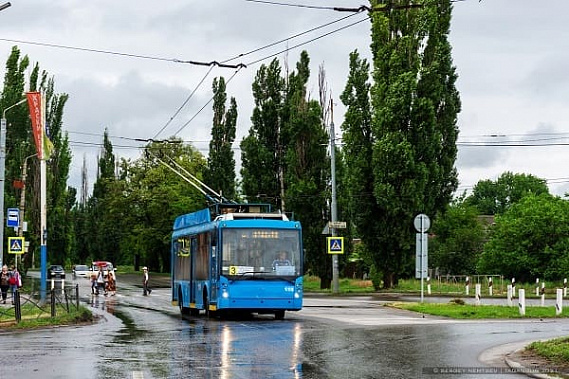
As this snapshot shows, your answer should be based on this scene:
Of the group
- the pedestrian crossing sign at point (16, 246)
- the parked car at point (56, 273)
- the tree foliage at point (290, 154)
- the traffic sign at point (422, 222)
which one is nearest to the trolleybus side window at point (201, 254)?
the traffic sign at point (422, 222)

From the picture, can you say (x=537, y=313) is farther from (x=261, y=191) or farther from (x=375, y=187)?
(x=261, y=191)

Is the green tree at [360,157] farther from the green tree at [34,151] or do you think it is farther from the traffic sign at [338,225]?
the green tree at [34,151]

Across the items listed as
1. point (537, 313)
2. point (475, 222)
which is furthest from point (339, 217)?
point (475, 222)

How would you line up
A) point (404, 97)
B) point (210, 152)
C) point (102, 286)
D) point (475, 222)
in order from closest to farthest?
point (404, 97)
point (102, 286)
point (210, 152)
point (475, 222)

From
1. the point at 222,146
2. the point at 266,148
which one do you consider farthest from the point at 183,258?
the point at 222,146

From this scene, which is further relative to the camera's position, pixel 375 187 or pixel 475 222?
pixel 475 222

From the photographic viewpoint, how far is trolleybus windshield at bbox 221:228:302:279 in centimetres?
2595

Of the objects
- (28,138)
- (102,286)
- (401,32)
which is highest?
(401,32)

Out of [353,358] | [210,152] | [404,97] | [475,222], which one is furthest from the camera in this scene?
[475,222]

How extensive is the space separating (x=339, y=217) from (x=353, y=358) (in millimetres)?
39407

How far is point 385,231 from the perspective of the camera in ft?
162

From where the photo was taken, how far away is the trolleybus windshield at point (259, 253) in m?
26.0

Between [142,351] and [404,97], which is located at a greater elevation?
[404,97]

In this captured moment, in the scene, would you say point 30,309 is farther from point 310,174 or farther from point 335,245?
point 310,174
